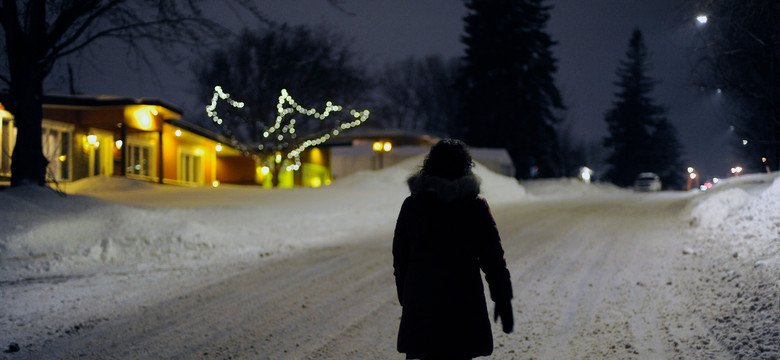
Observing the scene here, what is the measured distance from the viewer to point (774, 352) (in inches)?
178

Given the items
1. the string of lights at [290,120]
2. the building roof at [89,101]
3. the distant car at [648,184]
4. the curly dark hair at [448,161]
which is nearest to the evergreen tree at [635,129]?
the distant car at [648,184]

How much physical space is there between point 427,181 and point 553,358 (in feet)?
8.26

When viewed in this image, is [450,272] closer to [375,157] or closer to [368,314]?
[368,314]

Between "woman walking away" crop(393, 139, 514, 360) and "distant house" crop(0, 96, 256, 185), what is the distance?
20.7 metres

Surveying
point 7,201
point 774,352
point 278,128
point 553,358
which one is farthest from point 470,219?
point 278,128

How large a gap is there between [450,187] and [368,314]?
347 centimetres

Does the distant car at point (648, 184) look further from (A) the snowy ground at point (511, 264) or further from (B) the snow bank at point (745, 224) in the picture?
(B) the snow bank at point (745, 224)

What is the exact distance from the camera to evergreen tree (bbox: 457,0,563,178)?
46438 millimetres

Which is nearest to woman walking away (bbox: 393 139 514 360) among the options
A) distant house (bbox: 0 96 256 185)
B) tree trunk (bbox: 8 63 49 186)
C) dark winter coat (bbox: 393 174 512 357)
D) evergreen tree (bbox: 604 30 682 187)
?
dark winter coat (bbox: 393 174 512 357)

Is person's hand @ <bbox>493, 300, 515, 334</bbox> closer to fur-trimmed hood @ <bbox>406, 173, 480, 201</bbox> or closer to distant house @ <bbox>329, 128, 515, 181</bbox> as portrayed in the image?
fur-trimmed hood @ <bbox>406, 173, 480, 201</bbox>

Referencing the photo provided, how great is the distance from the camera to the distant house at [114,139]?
23.9 metres

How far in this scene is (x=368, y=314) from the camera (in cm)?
626

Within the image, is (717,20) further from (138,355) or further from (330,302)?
(138,355)

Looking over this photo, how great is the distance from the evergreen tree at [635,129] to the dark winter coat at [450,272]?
6620 centimetres
